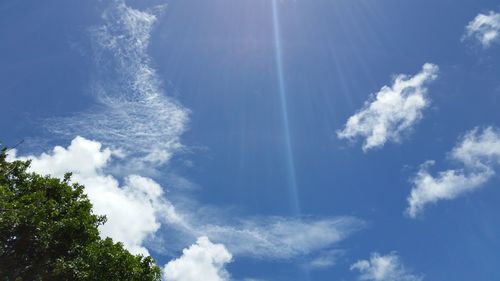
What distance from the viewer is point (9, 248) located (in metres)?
30.3

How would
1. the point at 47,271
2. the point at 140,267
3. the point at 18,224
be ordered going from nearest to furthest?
the point at 18,224 < the point at 47,271 < the point at 140,267

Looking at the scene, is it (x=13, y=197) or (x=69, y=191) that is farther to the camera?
(x=69, y=191)

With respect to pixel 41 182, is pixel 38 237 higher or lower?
lower

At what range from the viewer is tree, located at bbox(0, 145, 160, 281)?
29.8 m

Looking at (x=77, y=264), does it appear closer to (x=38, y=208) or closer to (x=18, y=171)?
(x=38, y=208)

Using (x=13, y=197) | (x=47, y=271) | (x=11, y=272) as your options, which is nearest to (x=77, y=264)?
(x=47, y=271)

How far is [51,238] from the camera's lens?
3097cm

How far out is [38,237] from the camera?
3045 cm

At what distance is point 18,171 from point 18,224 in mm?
5124

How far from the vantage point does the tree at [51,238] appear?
29766 mm

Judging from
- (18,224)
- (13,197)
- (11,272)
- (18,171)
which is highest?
(18,171)

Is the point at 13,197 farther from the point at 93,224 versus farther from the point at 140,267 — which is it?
the point at 140,267

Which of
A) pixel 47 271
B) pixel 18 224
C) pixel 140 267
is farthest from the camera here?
pixel 140 267

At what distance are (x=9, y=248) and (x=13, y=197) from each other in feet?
11.1
